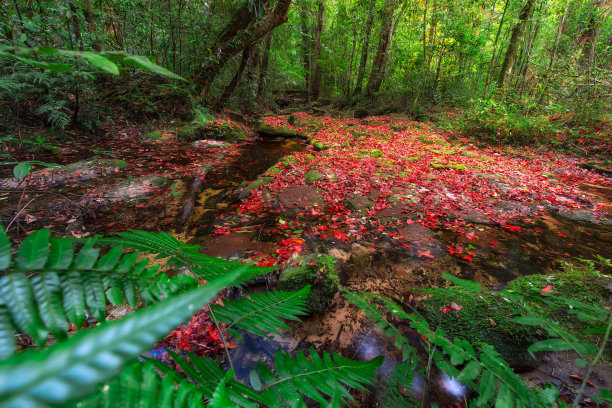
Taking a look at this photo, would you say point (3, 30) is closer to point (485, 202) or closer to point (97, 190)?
point (97, 190)

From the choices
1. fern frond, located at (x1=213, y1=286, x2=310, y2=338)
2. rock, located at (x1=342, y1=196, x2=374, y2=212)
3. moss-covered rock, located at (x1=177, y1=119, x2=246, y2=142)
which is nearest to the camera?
fern frond, located at (x1=213, y1=286, x2=310, y2=338)

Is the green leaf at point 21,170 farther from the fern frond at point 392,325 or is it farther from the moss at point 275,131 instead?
the moss at point 275,131

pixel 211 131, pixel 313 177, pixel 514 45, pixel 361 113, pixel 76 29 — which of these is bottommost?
pixel 313 177

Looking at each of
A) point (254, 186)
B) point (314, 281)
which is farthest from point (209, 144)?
point (314, 281)

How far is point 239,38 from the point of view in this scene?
8391mm

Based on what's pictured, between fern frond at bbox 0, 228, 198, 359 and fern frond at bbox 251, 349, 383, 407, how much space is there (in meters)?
0.49

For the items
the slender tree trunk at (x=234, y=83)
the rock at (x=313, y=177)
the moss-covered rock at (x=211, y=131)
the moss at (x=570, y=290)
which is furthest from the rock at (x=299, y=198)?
the slender tree trunk at (x=234, y=83)

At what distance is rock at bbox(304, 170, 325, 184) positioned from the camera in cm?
570

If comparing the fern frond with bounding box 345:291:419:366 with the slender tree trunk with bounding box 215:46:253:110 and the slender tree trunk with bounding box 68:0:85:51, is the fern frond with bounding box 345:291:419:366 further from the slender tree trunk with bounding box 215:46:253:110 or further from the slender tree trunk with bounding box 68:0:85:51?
the slender tree trunk with bounding box 215:46:253:110

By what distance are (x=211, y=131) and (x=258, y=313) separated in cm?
832

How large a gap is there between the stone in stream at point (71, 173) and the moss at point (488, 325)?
5269mm

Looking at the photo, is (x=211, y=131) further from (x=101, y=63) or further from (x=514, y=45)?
(x=514, y=45)

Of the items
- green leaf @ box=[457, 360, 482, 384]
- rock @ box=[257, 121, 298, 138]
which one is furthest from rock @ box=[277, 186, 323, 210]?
rock @ box=[257, 121, 298, 138]

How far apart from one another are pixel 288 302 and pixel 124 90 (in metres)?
9.33
